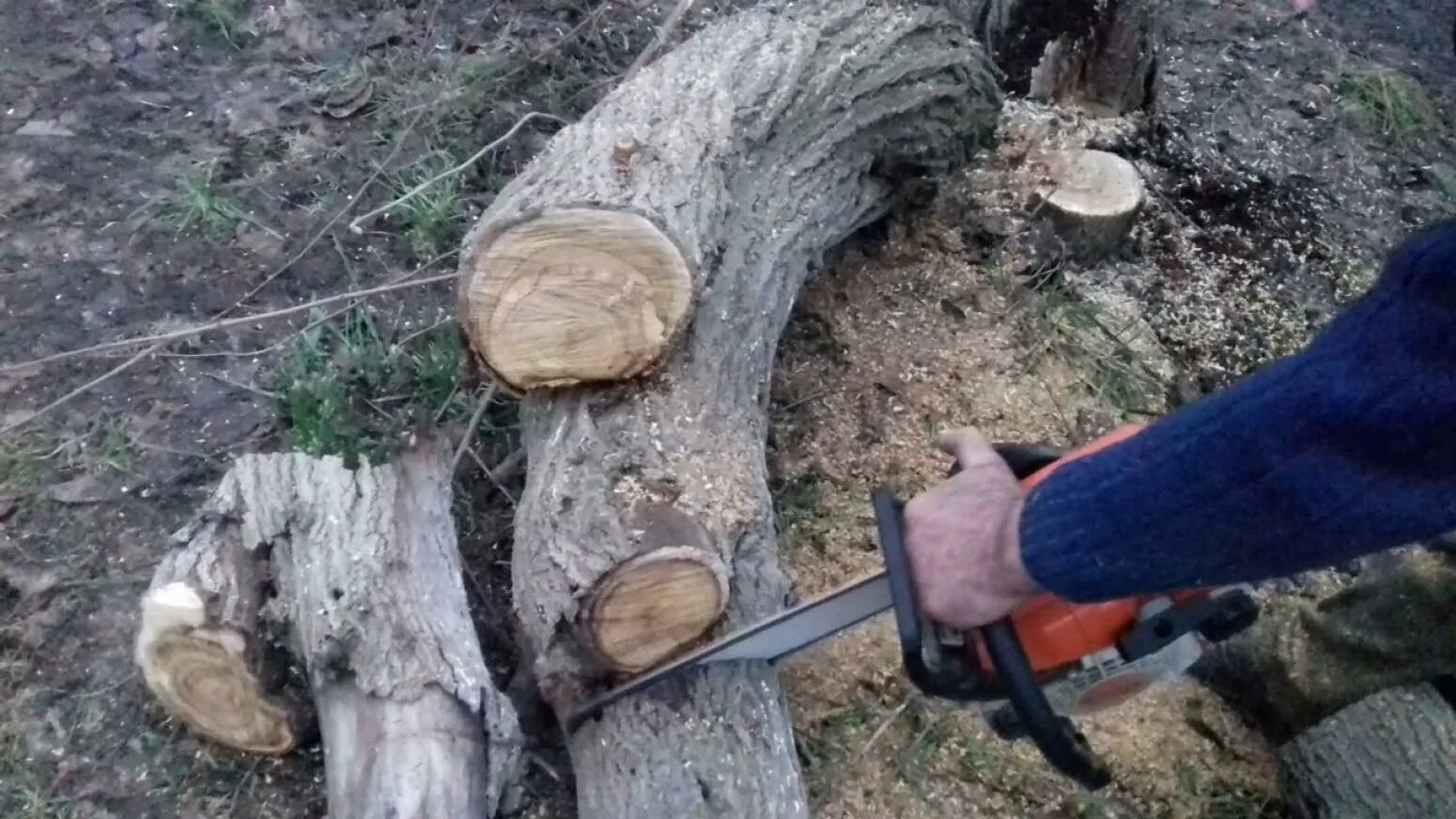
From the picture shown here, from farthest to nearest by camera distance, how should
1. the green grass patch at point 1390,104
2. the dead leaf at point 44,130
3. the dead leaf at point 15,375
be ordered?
the green grass patch at point 1390,104, the dead leaf at point 44,130, the dead leaf at point 15,375

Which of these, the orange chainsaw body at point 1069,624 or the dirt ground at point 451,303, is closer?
the orange chainsaw body at point 1069,624

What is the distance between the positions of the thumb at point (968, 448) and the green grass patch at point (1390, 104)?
3.04m

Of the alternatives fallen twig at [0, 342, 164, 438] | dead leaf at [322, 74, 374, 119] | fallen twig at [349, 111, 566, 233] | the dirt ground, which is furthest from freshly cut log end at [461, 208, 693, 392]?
dead leaf at [322, 74, 374, 119]

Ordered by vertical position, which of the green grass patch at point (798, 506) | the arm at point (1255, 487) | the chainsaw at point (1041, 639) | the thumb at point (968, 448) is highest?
the arm at point (1255, 487)

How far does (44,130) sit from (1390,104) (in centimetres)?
409

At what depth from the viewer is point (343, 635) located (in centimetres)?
206

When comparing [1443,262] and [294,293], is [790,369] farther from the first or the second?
[1443,262]

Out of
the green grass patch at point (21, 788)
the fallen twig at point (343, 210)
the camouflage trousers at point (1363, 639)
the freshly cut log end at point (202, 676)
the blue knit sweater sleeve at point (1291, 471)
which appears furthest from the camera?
the fallen twig at point (343, 210)

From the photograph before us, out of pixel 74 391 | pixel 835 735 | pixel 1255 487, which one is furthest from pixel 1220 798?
pixel 74 391

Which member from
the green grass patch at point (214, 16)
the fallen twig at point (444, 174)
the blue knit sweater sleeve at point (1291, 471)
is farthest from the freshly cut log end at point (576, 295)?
the green grass patch at point (214, 16)

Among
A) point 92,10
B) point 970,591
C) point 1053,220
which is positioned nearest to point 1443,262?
point 970,591

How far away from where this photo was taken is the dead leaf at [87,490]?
2.69m

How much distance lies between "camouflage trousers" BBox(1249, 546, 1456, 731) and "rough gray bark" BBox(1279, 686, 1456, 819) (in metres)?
0.05

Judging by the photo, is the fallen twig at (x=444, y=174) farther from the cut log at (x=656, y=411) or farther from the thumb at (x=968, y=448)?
the thumb at (x=968, y=448)
